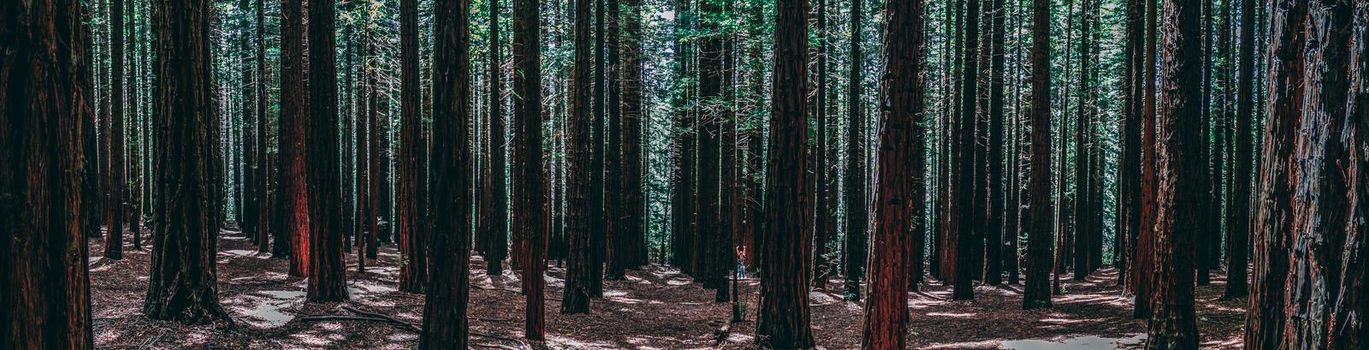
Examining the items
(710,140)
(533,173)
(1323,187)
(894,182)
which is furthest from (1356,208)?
(710,140)

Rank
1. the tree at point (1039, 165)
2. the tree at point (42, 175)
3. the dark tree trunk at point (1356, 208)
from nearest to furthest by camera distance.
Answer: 1. the tree at point (42, 175)
2. the dark tree trunk at point (1356, 208)
3. the tree at point (1039, 165)

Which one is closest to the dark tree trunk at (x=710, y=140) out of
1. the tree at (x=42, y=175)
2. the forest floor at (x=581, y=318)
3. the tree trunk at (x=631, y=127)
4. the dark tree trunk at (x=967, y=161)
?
the forest floor at (x=581, y=318)

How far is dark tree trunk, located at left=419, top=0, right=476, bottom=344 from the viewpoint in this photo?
7.89 m

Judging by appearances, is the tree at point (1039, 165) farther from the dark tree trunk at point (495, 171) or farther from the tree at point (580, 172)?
the dark tree trunk at point (495, 171)

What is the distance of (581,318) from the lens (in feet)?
Answer: 50.5

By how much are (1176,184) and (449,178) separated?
313 inches

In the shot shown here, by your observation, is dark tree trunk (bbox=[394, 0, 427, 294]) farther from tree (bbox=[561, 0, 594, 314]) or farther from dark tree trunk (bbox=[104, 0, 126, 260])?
dark tree trunk (bbox=[104, 0, 126, 260])

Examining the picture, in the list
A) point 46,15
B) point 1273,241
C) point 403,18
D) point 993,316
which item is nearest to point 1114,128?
point 993,316

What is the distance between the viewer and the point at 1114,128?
41781mm

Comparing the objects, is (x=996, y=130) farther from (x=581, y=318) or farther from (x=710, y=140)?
(x=581, y=318)

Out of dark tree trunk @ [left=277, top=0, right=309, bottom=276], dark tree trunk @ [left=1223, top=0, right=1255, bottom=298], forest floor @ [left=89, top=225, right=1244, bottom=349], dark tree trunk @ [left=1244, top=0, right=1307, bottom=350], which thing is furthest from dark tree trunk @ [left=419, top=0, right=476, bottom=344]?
dark tree trunk @ [left=1223, top=0, right=1255, bottom=298]

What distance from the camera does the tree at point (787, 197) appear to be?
11.2 m

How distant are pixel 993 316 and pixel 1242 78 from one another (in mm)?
7793

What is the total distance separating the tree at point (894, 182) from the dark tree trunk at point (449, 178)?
13.5 ft
